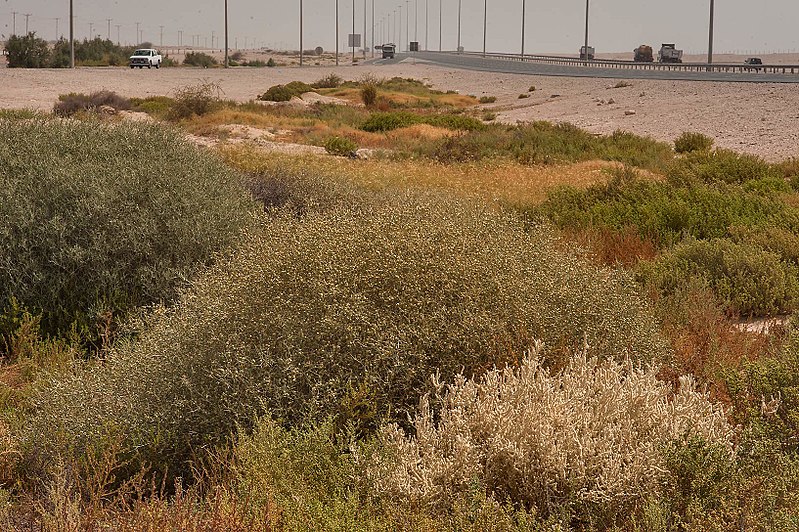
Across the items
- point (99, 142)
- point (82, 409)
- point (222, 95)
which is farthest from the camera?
point (222, 95)

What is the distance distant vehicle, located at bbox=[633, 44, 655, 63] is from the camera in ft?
268

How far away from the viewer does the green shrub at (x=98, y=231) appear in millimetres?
7293

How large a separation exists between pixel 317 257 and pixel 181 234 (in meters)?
3.11

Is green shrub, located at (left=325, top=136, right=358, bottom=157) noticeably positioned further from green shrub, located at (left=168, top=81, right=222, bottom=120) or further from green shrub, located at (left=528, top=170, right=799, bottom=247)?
green shrub, located at (left=168, top=81, right=222, bottom=120)

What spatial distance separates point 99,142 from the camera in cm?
889

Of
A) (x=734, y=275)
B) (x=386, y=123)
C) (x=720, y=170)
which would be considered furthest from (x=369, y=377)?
(x=386, y=123)

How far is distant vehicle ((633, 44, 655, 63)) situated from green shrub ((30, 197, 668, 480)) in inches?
3195

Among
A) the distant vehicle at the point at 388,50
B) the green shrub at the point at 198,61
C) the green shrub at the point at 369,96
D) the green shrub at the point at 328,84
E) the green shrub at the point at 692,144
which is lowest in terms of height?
the green shrub at the point at 692,144

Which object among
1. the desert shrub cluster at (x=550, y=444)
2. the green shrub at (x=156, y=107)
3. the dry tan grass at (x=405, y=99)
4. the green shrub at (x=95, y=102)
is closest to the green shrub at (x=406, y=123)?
the green shrub at (x=156, y=107)

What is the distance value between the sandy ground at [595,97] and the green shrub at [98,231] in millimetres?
15919

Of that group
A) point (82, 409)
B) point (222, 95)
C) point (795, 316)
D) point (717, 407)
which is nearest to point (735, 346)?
point (795, 316)

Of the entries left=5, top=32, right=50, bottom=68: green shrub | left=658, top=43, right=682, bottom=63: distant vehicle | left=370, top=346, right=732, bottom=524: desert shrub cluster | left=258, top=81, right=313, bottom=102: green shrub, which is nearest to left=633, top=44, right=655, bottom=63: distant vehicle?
left=658, top=43, right=682, bottom=63: distant vehicle

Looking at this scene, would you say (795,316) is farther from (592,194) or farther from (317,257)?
(592,194)

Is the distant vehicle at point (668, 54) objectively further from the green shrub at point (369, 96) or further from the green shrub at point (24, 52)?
the green shrub at point (24, 52)
